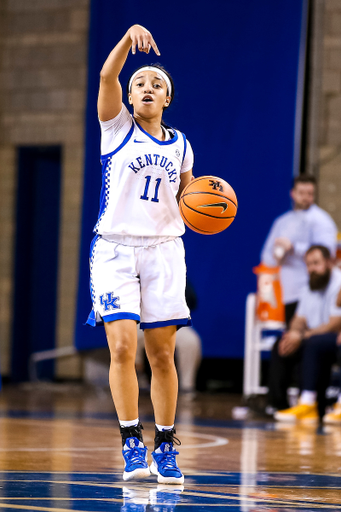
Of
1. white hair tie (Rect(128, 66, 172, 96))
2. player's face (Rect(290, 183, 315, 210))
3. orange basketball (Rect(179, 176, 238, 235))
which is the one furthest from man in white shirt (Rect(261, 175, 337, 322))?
white hair tie (Rect(128, 66, 172, 96))

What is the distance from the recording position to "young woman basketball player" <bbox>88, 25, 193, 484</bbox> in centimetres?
310

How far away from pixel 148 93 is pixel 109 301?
83cm

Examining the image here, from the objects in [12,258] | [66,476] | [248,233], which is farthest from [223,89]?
[66,476]

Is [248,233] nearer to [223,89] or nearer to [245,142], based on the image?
[245,142]

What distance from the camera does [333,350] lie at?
6.56 metres

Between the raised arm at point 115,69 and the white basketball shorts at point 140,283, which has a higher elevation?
the raised arm at point 115,69

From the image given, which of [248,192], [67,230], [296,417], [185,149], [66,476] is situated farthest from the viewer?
[67,230]

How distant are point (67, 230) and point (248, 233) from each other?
2754mm

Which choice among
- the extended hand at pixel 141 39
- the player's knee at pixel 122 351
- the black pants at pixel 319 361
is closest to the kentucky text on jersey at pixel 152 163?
the extended hand at pixel 141 39

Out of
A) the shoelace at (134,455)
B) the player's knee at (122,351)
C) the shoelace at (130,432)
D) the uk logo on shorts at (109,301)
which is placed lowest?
the shoelace at (134,455)

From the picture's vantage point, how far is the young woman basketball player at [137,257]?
3.10 m

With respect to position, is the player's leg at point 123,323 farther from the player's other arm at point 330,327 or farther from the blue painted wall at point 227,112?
the blue painted wall at point 227,112

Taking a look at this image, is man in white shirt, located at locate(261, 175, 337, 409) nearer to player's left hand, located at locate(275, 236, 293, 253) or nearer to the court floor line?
player's left hand, located at locate(275, 236, 293, 253)

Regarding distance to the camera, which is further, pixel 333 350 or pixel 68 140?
pixel 68 140
